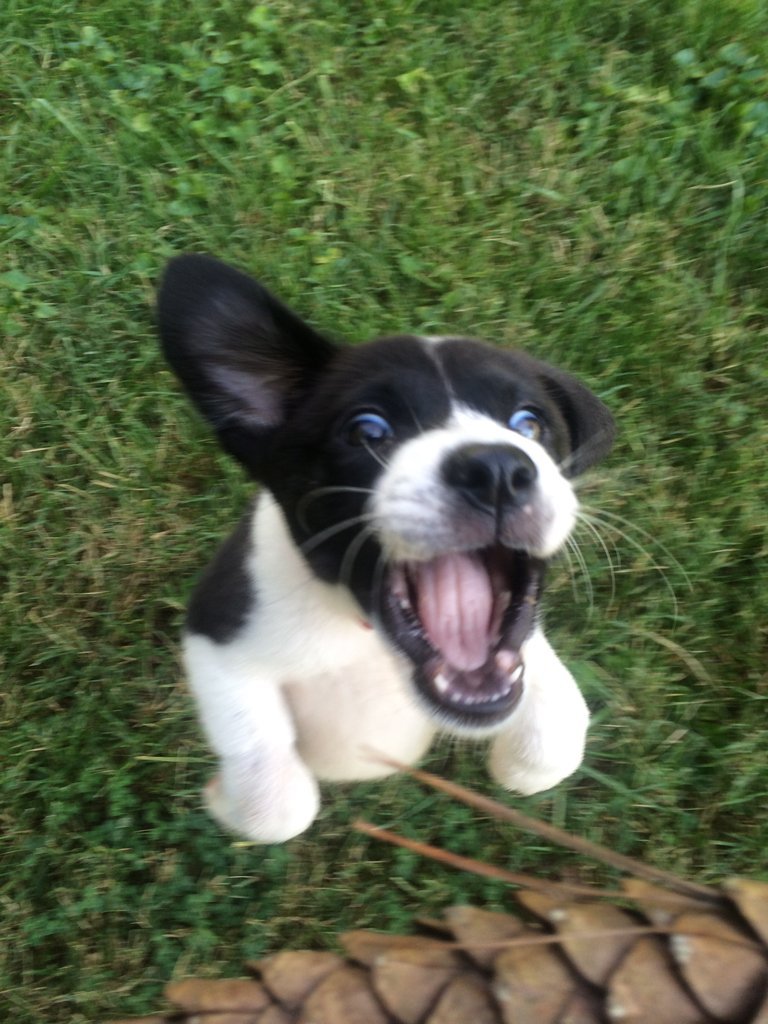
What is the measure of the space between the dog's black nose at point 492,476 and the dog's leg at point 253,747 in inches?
30.5

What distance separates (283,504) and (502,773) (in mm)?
947

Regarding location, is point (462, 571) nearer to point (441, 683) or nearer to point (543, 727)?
point (441, 683)

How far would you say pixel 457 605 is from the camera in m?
2.06

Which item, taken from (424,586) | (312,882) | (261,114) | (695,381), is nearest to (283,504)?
(424,586)

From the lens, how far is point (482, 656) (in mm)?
2031

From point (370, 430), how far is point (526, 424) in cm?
36

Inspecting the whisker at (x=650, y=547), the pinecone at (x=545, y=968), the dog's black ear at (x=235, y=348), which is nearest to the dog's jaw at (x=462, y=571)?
the dog's black ear at (x=235, y=348)

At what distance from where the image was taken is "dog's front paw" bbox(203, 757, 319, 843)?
2256 mm

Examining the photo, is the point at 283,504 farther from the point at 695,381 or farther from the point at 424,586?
the point at 695,381

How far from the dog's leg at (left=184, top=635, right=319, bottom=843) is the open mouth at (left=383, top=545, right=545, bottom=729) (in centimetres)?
48

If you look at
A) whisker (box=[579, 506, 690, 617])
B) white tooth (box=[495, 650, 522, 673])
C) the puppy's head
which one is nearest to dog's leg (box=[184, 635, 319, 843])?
the puppy's head

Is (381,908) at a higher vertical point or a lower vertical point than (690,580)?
lower

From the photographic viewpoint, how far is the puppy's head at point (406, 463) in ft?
5.98

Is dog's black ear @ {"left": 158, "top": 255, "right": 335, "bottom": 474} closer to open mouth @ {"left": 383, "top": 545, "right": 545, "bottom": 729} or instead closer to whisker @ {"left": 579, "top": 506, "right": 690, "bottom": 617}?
open mouth @ {"left": 383, "top": 545, "right": 545, "bottom": 729}
